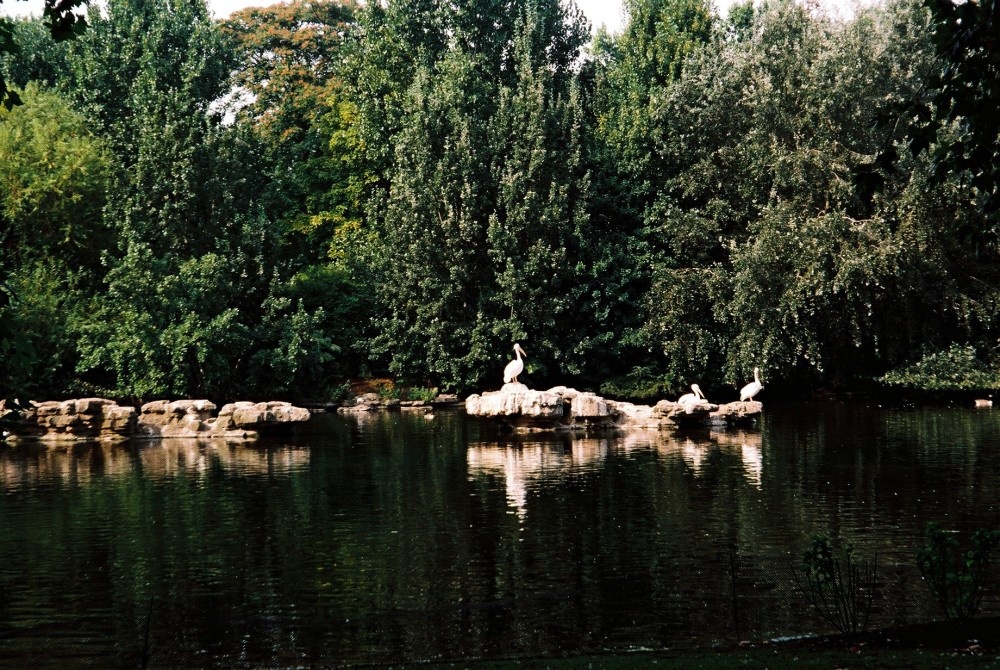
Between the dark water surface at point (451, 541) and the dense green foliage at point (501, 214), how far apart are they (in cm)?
1150

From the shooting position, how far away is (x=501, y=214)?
6362 centimetres

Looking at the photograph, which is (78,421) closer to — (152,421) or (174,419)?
(152,421)

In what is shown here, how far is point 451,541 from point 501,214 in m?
39.9

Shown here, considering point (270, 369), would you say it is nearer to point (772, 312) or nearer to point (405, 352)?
point (405, 352)

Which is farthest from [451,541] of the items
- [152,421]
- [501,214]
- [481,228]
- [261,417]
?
[501,214]

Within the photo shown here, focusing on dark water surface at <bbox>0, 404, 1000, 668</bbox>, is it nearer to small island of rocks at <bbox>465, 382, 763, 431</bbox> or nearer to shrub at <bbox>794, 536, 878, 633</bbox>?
shrub at <bbox>794, 536, 878, 633</bbox>

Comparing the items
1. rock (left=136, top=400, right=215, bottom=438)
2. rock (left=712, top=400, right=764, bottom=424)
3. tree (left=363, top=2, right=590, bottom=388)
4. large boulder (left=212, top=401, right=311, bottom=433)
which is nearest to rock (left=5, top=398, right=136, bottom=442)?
rock (left=136, top=400, right=215, bottom=438)

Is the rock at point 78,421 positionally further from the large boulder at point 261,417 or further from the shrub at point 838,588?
the shrub at point 838,588

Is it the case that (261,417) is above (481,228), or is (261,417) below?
below

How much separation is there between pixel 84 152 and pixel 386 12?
20.8 meters

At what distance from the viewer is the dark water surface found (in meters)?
18.2

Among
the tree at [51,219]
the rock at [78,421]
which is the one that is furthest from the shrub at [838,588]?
the tree at [51,219]

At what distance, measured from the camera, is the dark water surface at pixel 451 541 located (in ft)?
59.7

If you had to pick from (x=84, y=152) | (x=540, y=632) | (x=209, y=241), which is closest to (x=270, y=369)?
(x=209, y=241)
